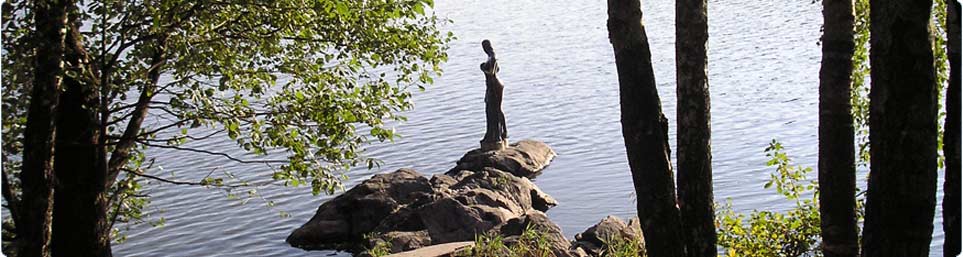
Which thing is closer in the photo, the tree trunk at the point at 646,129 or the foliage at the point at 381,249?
the tree trunk at the point at 646,129

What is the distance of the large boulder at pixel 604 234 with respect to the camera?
14.4m

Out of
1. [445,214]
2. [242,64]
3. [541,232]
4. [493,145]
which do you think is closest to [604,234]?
[541,232]

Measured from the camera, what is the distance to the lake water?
759 inches

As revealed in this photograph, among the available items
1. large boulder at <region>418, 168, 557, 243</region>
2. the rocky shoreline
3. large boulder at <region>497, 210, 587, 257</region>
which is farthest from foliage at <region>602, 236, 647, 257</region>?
large boulder at <region>418, 168, 557, 243</region>

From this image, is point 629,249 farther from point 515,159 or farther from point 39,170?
point 515,159

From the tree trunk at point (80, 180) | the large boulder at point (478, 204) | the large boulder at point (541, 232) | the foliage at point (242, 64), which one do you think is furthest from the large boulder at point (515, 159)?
the tree trunk at point (80, 180)

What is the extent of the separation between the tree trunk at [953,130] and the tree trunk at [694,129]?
1623 millimetres

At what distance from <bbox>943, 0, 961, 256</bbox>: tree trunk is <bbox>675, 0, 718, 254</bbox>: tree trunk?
63.9 inches

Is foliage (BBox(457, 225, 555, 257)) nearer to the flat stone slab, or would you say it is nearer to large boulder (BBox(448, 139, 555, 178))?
the flat stone slab

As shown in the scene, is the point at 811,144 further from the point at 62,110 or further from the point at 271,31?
the point at 62,110

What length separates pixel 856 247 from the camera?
22.9 ft

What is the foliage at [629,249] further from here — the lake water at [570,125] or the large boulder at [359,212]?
the large boulder at [359,212]

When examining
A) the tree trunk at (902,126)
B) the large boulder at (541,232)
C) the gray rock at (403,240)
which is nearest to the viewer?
the tree trunk at (902,126)

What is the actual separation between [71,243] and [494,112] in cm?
1474
